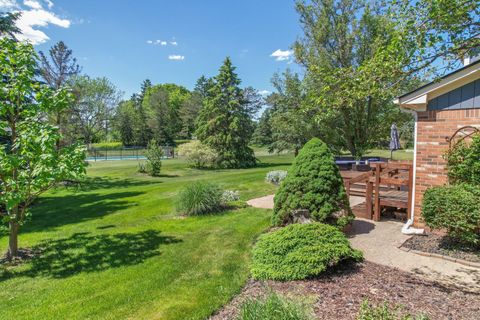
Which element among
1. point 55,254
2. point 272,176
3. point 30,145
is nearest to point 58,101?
point 30,145

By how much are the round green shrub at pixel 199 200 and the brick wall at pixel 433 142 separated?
4.90 meters

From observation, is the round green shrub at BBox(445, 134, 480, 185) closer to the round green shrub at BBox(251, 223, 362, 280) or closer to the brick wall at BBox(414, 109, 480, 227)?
the brick wall at BBox(414, 109, 480, 227)

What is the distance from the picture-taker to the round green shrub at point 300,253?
12.8 ft

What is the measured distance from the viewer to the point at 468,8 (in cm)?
382

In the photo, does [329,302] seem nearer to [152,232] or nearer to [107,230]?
[152,232]

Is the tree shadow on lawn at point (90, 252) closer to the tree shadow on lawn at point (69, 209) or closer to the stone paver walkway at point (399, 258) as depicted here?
the tree shadow on lawn at point (69, 209)

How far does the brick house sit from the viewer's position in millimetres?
5333

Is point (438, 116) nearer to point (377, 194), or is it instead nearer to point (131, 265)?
point (377, 194)

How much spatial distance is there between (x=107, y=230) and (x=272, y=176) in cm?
748

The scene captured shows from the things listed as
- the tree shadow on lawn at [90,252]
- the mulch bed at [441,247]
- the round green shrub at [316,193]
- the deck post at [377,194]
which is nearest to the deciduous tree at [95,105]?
the tree shadow on lawn at [90,252]

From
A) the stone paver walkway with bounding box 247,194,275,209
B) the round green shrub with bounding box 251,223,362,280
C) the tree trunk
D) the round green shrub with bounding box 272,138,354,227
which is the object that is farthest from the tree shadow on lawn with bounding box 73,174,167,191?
the round green shrub with bounding box 251,223,362,280

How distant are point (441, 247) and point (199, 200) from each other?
18.1ft

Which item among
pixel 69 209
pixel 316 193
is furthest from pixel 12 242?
pixel 316 193

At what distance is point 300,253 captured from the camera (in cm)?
402
